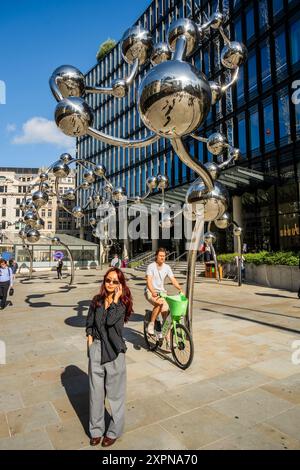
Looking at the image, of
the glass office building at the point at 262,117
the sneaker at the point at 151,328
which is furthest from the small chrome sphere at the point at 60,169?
the glass office building at the point at 262,117

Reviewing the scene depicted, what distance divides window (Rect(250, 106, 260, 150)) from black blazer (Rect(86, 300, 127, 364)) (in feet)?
75.8

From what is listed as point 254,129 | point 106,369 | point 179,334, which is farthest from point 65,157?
point 254,129

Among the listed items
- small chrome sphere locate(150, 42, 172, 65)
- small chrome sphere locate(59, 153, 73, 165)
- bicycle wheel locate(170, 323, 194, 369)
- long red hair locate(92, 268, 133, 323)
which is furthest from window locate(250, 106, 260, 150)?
long red hair locate(92, 268, 133, 323)

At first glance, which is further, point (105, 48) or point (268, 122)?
point (105, 48)

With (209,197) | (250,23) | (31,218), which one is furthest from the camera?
(250,23)

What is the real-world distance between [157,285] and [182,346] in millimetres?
1221

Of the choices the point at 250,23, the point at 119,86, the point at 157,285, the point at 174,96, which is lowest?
the point at 157,285

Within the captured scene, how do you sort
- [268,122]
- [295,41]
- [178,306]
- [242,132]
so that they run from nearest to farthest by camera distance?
[178,306] → [295,41] → [268,122] → [242,132]

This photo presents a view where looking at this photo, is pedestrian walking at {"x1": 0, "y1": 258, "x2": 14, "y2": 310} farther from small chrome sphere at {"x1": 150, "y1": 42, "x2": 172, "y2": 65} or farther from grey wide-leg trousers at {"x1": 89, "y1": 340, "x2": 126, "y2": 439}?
grey wide-leg trousers at {"x1": 89, "y1": 340, "x2": 126, "y2": 439}

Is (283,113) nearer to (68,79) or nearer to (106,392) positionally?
(68,79)

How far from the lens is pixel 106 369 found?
2.91 m

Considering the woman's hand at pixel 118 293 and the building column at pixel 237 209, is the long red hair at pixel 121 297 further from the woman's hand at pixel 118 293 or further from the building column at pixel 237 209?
the building column at pixel 237 209

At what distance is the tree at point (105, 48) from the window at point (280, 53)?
3562 centimetres
